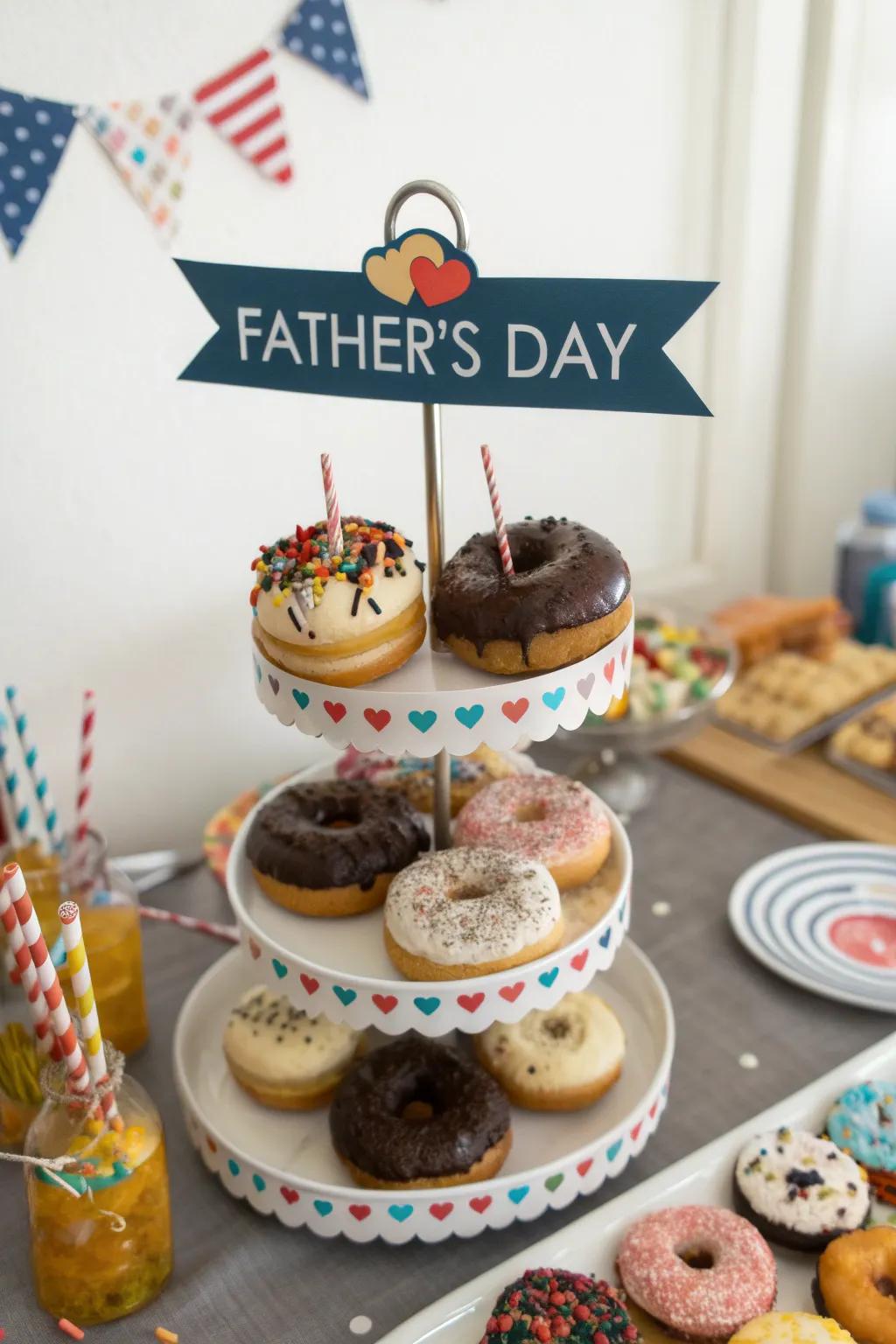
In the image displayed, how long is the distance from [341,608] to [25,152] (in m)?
0.76

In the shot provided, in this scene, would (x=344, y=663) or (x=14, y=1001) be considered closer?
(x=344, y=663)

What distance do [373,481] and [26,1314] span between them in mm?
1133

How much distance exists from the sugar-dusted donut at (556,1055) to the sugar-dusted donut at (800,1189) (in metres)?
0.15

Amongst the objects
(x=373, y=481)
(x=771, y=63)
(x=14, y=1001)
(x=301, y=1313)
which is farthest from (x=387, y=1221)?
(x=771, y=63)

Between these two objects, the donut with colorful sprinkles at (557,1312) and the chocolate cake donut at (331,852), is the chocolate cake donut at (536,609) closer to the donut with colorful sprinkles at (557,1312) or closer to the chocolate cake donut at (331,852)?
the chocolate cake donut at (331,852)

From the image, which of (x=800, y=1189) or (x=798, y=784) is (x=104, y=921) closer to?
→ (x=800, y=1189)

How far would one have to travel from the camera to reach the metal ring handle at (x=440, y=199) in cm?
91

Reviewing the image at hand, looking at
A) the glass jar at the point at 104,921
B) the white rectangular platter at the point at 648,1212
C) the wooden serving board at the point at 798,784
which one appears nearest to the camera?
the white rectangular platter at the point at 648,1212

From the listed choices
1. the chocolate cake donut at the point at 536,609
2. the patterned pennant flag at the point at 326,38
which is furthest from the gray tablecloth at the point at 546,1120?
the patterned pennant flag at the point at 326,38

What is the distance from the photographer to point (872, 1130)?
3.74 feet

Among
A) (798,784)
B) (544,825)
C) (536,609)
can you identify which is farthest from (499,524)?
(798,784)

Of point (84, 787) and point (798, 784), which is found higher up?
point (84, 787)

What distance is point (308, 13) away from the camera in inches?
56.7

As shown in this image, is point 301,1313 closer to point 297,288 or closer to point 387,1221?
point 387,1221
